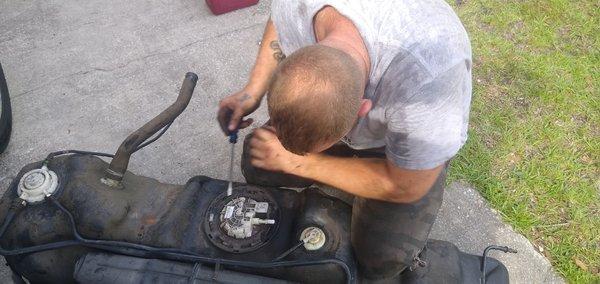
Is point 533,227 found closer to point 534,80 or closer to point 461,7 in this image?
point 534,80

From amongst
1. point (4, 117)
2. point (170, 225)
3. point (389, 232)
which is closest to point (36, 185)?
point (170, 225)

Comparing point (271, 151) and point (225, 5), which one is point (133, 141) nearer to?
point (271, 151)

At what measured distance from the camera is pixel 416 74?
4.25ft

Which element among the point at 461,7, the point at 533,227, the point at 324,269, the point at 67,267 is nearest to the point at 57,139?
the point at 67,267

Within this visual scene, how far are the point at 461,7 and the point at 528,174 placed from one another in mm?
1380

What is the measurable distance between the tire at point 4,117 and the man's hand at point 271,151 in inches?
61.8

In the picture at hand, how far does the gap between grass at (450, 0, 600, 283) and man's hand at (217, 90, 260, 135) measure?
3.98 feet

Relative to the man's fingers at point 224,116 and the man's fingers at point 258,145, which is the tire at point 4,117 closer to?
the man's fingers at point 224,116

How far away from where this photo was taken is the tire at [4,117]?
7.51 ft

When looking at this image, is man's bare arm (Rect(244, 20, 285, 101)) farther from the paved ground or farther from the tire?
the tire

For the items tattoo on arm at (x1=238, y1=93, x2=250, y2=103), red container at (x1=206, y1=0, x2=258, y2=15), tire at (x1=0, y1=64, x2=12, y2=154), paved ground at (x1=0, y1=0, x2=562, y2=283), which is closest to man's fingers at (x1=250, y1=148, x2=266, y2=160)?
tattoo on arm at (x1=238, y1=93, x2=250, y2=103)

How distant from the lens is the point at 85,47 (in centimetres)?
282

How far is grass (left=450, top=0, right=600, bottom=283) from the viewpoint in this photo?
222 cm

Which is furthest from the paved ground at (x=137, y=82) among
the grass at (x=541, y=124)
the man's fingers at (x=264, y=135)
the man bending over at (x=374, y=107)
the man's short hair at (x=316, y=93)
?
the man's short hair at (x=316, y=93)
